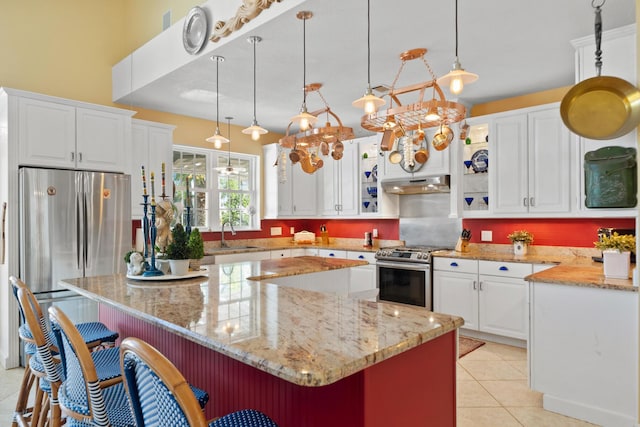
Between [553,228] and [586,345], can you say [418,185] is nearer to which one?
[553,228]

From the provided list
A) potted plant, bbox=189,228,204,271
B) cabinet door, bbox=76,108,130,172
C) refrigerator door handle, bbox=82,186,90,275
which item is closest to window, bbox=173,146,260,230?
cabinet door, bbox=76,108,130,172

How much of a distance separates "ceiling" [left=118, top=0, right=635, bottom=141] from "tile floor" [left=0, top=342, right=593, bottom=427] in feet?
8.33

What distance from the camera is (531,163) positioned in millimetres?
4242

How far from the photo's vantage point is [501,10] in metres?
2.74

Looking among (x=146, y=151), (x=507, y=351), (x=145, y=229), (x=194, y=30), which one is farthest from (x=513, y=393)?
(x=146, y=151)

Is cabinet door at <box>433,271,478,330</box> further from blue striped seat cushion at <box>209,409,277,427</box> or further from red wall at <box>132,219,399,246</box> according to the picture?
blue striped seat cushion at <box>209,409,277,427</box>

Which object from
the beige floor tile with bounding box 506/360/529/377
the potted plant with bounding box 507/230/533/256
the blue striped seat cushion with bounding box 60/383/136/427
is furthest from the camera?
the potted plant with bounding box 507/230/533/256

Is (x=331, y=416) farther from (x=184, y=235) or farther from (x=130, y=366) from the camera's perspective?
(x=184, y=235)

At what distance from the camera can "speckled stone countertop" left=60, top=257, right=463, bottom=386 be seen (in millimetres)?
1171

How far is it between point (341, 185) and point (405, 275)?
1.82 meters

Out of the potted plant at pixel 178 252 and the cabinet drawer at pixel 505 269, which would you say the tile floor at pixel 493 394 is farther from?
the potted plant at pixel 178 252

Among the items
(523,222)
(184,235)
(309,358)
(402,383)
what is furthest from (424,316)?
(523,222)

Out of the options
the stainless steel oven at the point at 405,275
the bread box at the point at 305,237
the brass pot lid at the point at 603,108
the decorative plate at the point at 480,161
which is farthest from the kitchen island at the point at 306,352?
the bread box at the point at 305,237

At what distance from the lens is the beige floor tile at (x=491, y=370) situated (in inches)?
136
